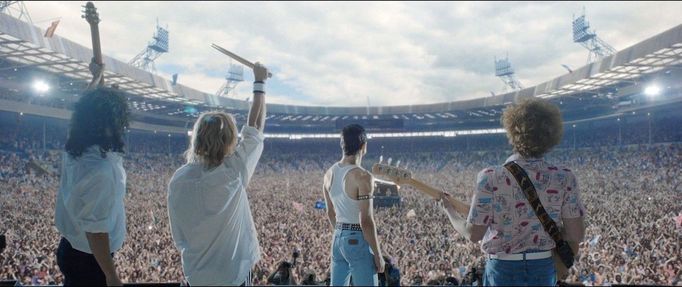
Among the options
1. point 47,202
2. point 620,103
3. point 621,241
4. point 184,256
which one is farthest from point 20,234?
point 620,103

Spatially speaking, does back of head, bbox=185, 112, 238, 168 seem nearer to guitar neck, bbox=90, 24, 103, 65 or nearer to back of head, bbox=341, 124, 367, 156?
guitar neck, bbox=90, 24, 103, 65

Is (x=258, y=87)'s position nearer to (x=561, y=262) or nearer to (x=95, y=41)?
(x=95, y=41)

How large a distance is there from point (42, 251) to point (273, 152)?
4505 cm

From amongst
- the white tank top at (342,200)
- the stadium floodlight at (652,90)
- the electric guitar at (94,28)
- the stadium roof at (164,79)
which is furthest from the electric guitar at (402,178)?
the stadium floodlight at (652,90)

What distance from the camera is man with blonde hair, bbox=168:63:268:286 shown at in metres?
2.32

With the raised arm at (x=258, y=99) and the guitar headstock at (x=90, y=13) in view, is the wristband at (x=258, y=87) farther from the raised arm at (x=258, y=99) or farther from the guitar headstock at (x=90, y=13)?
the guitar headstock at (x=90, y=13)

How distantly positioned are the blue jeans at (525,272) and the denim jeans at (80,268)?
2.42 metres

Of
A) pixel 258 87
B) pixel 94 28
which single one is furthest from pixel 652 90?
pixel 94 28

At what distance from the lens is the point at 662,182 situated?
24812 mm

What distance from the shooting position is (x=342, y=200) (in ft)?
12.1

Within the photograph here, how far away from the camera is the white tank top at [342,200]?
11.8 feet

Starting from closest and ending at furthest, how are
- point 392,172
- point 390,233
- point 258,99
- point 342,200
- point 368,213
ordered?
point 258,99 → point 392,172 → point 368,213 → point 342,200 → point 390,233

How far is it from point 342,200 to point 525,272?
170cm

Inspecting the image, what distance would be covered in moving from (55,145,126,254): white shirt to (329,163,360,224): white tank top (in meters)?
1.77
